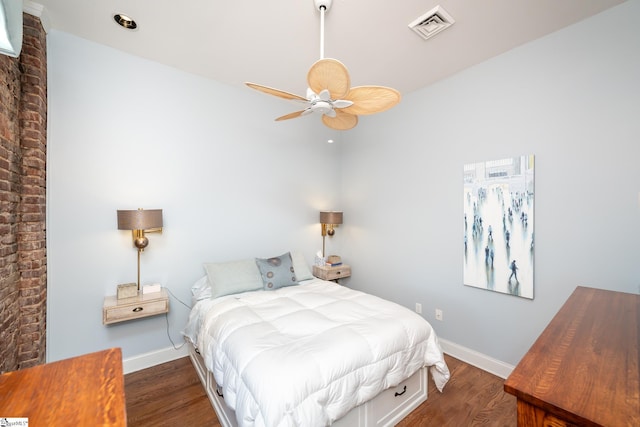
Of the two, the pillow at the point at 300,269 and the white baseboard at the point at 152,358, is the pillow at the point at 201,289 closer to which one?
the white baseboard at the point at 152,358

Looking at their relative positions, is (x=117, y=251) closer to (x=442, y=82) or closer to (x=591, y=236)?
(x=442, y=82)

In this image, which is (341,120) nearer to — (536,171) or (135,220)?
(536,171)

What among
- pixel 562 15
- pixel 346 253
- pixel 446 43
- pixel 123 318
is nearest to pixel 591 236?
pixel 562 15

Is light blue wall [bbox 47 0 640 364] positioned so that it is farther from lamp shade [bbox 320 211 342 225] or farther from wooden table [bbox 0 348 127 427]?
wooden table [bbox 0 348 127 427]

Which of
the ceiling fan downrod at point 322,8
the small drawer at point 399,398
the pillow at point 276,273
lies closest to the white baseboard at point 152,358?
the pillow at point 276,273

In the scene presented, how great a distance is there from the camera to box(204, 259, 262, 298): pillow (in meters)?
2.54

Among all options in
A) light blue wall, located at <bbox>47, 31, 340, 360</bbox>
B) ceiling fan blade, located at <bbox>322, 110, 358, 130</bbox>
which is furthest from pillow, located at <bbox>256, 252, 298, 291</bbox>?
ceiling fan blade, located at <bbox>322, 110, 358, 130</bbox>

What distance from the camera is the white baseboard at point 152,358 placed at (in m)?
2.47

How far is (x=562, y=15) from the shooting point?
1975 millimetres

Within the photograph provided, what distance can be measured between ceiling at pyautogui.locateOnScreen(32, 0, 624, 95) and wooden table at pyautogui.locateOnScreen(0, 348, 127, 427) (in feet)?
7.45

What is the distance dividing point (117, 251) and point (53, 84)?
1.48m

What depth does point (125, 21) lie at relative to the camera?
2086 mm

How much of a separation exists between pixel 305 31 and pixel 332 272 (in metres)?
2.71

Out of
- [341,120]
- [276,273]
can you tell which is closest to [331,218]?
[276,273]
